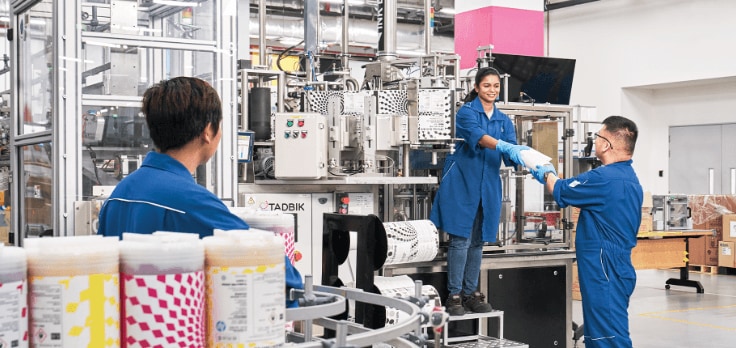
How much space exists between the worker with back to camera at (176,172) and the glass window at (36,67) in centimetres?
185

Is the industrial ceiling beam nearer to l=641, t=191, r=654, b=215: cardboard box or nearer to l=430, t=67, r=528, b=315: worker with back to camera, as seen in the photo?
l=641, t=191, r=654, b=215: cardboard box

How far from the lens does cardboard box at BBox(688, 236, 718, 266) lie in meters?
11.0

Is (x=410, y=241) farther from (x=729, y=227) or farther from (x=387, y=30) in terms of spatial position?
(x=729, y=227)

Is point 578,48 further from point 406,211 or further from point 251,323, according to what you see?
point 251,323

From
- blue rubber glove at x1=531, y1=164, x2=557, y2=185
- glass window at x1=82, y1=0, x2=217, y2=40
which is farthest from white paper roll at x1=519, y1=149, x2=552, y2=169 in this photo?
glass window at x1=82, y1=0, x2=217, y2=40

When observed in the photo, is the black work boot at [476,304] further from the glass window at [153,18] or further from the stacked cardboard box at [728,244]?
the stacked cardboard box at [728,244]

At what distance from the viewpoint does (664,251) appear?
9.47 meters

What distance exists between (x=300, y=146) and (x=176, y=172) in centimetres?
324

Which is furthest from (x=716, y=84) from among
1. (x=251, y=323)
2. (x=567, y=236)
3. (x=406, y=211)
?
(x=251, y=323)

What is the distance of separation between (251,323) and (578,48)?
1329 centimetres

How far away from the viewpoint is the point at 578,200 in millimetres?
4203

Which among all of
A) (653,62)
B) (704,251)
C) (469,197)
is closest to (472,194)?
(469,197)

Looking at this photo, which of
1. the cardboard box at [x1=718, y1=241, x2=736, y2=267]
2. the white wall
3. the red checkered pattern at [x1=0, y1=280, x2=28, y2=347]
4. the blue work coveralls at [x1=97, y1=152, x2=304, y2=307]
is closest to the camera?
the red checkered pattern at [x1=0, y1=280, x2=28, y2=347]

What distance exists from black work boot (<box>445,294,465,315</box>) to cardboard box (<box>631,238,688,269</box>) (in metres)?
4.86
